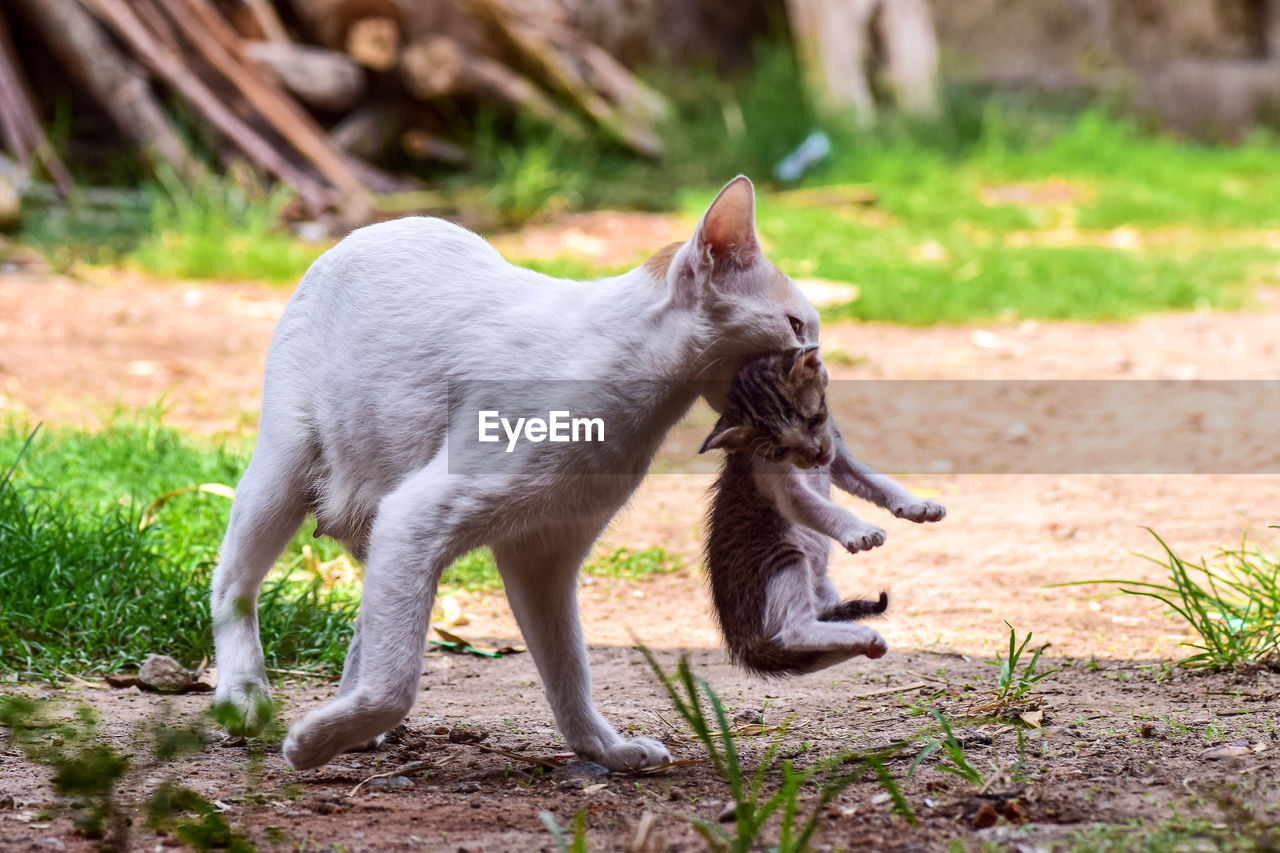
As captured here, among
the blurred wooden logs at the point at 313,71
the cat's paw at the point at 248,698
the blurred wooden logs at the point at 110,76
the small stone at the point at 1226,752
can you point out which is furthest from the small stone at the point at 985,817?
the blurred wooden logs at the point at 313,71

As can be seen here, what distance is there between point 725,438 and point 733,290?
273mm

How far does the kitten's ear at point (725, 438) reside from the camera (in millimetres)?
2410

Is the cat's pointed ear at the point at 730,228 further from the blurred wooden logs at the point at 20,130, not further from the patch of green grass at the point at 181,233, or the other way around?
the blurred wooden logs at the point at 20,130

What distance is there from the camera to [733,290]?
2434mm

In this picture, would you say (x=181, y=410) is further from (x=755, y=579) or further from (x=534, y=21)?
(x=534, y=21)

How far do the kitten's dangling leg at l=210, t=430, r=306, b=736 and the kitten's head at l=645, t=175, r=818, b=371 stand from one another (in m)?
0.99

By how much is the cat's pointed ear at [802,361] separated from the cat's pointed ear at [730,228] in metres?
0.20

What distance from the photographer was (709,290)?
2.42 m

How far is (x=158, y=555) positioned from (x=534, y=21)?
7.37 meters

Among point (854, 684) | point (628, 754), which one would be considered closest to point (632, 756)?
point (628, 754)

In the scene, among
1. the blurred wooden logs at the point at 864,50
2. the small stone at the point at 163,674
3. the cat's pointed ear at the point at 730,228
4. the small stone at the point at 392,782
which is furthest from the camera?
the blurred wooden logs at the point at 864,50

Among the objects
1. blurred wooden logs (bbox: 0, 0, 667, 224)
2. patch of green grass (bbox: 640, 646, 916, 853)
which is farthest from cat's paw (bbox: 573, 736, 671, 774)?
blurred wooden logs (bbox: 0, 0, 667, 224)

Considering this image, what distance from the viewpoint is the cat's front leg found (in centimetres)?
246

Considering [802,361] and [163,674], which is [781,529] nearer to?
[802,361]
